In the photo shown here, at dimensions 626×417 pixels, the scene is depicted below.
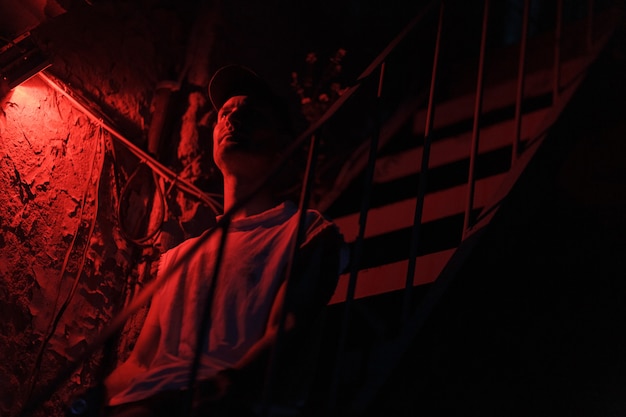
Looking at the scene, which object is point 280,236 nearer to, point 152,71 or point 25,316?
point 25,316

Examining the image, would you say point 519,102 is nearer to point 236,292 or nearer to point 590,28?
point 590,28

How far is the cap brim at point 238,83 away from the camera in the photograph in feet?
9.75

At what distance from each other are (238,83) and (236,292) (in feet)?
3.12

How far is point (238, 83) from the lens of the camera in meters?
3.00

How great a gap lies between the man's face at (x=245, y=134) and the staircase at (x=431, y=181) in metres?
0.48

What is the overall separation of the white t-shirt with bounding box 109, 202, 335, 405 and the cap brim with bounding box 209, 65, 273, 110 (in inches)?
22.0

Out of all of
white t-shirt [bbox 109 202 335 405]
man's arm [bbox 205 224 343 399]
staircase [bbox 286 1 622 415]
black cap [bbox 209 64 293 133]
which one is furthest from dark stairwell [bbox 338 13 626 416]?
black cap [bbox 209 64 293 133]

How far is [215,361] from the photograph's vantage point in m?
2.32

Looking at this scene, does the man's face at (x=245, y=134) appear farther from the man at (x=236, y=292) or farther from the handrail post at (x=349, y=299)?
the handrail post at (x=349, y=299)

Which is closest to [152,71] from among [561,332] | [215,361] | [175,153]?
[175,153]

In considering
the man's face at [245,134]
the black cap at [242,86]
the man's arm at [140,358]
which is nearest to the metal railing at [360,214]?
the man's arm at [140,358]

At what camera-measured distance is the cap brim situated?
2971 millimetres

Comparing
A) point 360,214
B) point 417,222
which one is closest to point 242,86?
point 360,214

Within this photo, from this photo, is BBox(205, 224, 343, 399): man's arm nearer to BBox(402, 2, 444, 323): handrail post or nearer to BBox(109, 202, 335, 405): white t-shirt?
BBox(109, 202, 335, 405): white t-shirt
